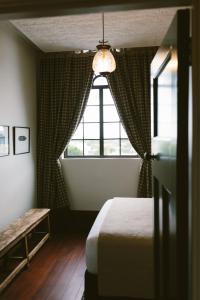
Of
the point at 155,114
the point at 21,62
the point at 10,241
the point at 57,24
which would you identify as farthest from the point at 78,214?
the point at 155,114

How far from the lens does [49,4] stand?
51.2 inches

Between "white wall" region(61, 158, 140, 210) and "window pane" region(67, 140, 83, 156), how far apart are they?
0.18m

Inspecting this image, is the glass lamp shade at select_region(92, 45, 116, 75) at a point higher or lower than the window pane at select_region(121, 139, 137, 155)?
higher

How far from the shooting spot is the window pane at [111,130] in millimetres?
5062

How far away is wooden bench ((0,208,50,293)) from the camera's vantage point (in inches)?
121

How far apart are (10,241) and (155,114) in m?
2.05

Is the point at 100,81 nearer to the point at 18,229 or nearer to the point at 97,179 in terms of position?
the point at 97,179

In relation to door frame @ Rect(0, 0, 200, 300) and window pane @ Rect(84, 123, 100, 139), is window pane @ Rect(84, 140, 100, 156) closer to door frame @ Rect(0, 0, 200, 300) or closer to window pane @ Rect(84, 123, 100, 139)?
window pane @ Rect(84, 123, 100, 139)

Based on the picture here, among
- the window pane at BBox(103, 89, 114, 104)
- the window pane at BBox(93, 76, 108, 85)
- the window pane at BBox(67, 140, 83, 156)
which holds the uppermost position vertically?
the window pane at BBox(93, 76, 108, 85)

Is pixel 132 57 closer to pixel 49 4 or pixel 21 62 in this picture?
pixel 21 62

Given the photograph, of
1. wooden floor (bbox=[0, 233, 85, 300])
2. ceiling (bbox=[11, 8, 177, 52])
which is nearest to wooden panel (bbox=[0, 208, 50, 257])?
wooden floor (bbox=[0, 233, 85, 300])

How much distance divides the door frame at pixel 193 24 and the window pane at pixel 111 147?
12.3ft

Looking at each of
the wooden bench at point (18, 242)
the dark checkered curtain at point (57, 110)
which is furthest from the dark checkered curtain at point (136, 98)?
the wooden bench at point (18, 242)

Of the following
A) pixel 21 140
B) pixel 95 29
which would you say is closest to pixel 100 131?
pixel 21 140
